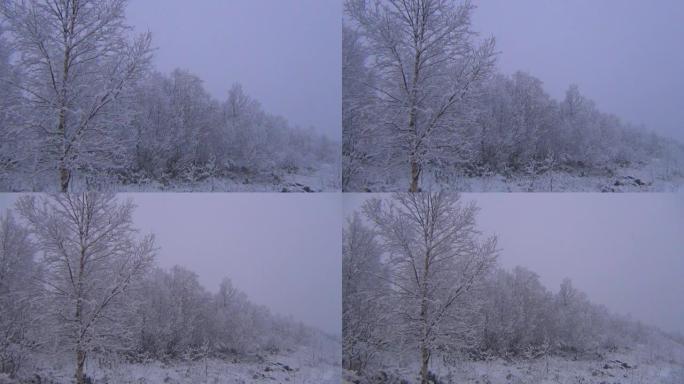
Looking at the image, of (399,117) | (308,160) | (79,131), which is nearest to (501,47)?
(399,117)

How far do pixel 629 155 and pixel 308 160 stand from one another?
2309mm

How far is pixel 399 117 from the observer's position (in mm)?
4500

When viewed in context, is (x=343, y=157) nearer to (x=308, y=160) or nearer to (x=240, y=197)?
(x=308, y=160)

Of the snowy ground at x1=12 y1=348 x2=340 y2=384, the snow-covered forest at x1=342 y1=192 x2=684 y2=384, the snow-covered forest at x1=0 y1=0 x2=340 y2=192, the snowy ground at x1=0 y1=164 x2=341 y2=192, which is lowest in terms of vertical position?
the snowy ground at x1=12 y1=348 x2=340 y2=384

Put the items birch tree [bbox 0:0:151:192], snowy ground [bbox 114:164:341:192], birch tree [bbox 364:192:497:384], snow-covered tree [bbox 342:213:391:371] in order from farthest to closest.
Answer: snow-covered tree [bbox 342:213:391:371] < birch tree [bbox 364:192:497:384] < snowy ground [bbox 114:164:341:192] < birch tree [bbox 0:0:151:192]

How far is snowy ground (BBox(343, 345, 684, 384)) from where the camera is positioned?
14.2 ft

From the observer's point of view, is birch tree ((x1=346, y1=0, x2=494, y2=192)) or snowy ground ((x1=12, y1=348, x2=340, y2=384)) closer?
snowy ground ((x1=12, y1=348, x2=340, y2=384))

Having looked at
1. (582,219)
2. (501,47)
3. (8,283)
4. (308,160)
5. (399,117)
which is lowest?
(8,283)

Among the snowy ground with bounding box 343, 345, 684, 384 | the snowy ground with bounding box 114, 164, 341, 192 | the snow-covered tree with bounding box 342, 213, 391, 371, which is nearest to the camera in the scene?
the snowy ground with bounding box 114, 164, 341, 192

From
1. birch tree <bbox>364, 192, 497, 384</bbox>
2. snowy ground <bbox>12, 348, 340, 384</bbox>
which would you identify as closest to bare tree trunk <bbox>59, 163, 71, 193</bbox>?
snowy ground <bbox>12, 348, 340, 384</bbox>

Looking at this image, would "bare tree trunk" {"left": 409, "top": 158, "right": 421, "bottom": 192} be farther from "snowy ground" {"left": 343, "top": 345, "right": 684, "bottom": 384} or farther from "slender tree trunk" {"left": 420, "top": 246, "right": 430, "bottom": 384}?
"snowy ground" {"left": 343, "top": 345, "right": 684, "bottom": 384}

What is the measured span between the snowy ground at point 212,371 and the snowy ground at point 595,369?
45.0 inches

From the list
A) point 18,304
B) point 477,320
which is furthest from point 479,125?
point 18,304

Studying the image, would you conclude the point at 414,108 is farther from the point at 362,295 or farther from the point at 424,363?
the point at 424,363
